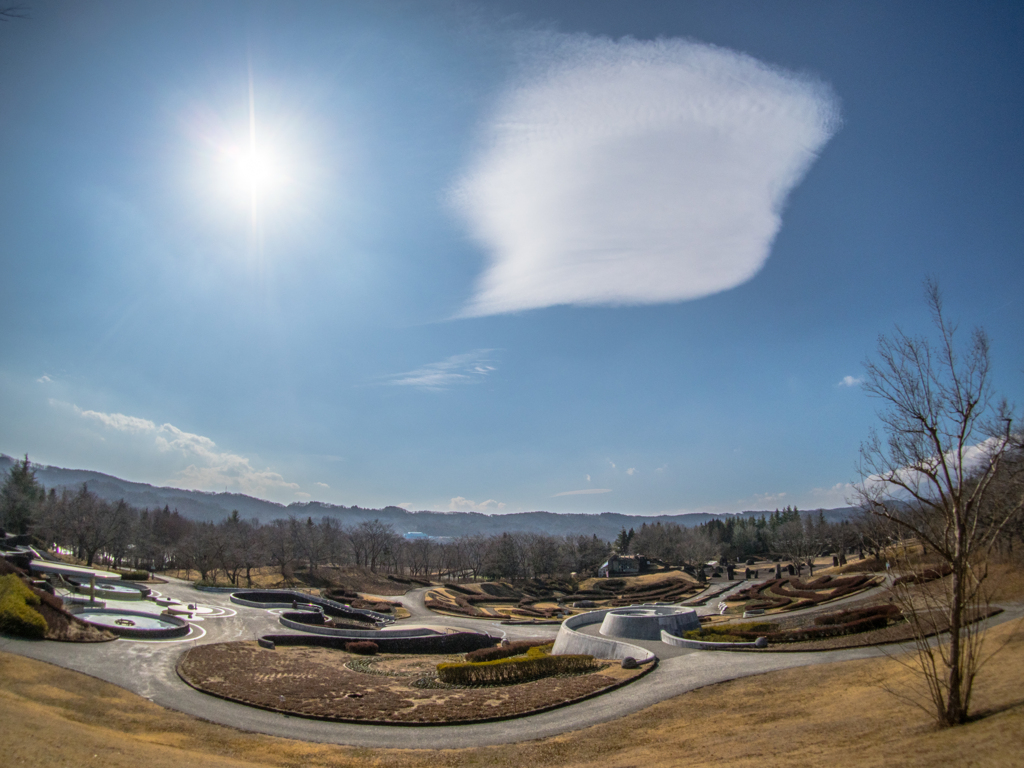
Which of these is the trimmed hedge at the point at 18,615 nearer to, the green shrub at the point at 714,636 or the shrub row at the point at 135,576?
the shrub row at the point at 135,576

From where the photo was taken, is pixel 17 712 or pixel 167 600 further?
pixel 167 600

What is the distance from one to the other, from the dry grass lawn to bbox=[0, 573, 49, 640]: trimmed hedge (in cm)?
497

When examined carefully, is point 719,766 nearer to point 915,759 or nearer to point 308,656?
point 915,759

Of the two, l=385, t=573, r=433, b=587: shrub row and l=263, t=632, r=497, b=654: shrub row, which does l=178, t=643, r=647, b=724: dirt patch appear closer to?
l=263, t=632, r=497, b=654: shrub row

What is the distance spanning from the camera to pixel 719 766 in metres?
13.1

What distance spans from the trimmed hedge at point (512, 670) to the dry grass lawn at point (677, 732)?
27.9ft

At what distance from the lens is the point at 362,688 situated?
84.5 ft

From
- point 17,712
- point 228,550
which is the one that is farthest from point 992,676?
point 228,550

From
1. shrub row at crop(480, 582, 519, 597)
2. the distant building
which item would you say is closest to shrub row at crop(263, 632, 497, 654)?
shrub row at crop(480, 582, 519, 597)

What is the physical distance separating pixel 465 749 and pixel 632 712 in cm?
670

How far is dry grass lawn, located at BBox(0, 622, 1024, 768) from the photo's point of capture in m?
11.3

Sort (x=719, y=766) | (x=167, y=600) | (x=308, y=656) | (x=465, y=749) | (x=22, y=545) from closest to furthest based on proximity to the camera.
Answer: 1. (x=719, y=766)
2. (x=465, y=749)
3. (x=308, y=656)
4. (x=167, y=600)
5. (x=22, y=545)

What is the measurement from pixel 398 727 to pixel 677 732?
34.7 ft

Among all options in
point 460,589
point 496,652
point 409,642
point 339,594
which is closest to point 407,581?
point 460,589
